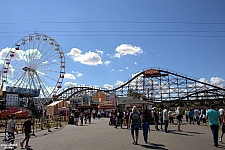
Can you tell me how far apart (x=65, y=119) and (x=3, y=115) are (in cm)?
742

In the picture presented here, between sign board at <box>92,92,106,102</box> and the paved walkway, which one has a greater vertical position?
sign board at <box>92,92,106,102</box>

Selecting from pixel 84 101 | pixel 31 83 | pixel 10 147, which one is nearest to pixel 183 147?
pixel 10 147

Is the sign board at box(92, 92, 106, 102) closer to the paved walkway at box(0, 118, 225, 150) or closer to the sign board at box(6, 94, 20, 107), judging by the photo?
the sign board at box(6, 94, 20, 107)

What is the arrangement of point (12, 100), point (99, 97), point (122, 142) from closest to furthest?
point (122, 142) < point (99, 97) < point (12, 100)

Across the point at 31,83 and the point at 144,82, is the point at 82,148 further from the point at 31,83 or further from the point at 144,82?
the point at 144,82

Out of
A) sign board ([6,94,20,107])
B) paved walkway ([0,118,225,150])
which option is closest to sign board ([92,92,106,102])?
sign board ([6,94,20,107])

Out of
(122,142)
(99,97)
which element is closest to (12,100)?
(99,97)

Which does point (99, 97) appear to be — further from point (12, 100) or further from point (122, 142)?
point (122, 142)

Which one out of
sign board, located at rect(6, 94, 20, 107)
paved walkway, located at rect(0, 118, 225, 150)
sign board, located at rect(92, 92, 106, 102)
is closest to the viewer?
paved walkway, located at rect(0, 118, 225, 150)

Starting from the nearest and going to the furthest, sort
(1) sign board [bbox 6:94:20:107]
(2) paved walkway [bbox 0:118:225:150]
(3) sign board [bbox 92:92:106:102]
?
(2) paved walkway [bbox 0:118:225:150]
(3) sign board [bbox 92:92:106:102]
(1) sign board [bbox 6:94:20:107]

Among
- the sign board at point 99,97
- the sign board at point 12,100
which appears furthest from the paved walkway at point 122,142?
the sign board at point 12,100

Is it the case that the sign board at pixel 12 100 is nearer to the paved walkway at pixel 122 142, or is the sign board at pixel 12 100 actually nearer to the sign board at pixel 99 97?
the sign board at pixel 99 97

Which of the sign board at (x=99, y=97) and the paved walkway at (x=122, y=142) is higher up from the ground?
the sign board at (x=99, y=97)

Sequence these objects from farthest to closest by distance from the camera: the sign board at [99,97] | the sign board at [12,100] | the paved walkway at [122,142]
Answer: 1. the sign board at [12,100]
2. the sign board at [99,97]
3. the paved walkway at [122,142]
